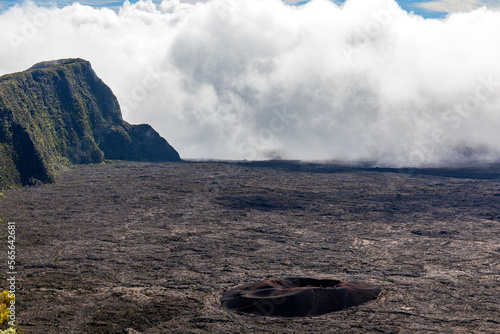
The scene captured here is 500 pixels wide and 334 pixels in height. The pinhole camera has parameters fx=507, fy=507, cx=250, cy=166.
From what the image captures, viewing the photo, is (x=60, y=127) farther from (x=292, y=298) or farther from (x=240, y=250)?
(x=292, y=298)

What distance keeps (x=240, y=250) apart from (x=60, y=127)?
75932mm

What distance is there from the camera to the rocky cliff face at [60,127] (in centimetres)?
7938

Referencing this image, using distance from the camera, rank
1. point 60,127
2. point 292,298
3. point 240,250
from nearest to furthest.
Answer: point 292,298 < point 240,250 < point 60,127

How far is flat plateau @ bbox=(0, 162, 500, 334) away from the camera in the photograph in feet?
98.5

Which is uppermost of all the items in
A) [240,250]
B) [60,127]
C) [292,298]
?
[60,127]

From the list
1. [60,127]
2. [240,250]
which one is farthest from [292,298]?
[60,127]

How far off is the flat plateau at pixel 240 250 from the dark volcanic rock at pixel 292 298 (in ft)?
2.74

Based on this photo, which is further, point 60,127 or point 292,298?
point 60,127

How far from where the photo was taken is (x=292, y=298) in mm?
31484

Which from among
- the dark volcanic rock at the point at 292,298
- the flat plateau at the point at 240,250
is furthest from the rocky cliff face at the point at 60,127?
the dark volcanic rock at the point at 292,298

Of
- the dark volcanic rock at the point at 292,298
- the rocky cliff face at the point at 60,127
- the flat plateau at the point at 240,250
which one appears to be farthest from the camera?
the rocky cliff face at the point at 60,127

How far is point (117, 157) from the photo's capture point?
11762cm

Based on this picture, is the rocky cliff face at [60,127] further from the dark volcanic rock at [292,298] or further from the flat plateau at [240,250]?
the dark volcanic rock at [292,298]

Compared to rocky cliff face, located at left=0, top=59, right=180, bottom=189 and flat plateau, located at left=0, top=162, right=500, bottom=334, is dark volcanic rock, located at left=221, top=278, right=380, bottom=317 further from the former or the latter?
rocky cliff face, located at left=0, top=59, right=180, bottom=189
